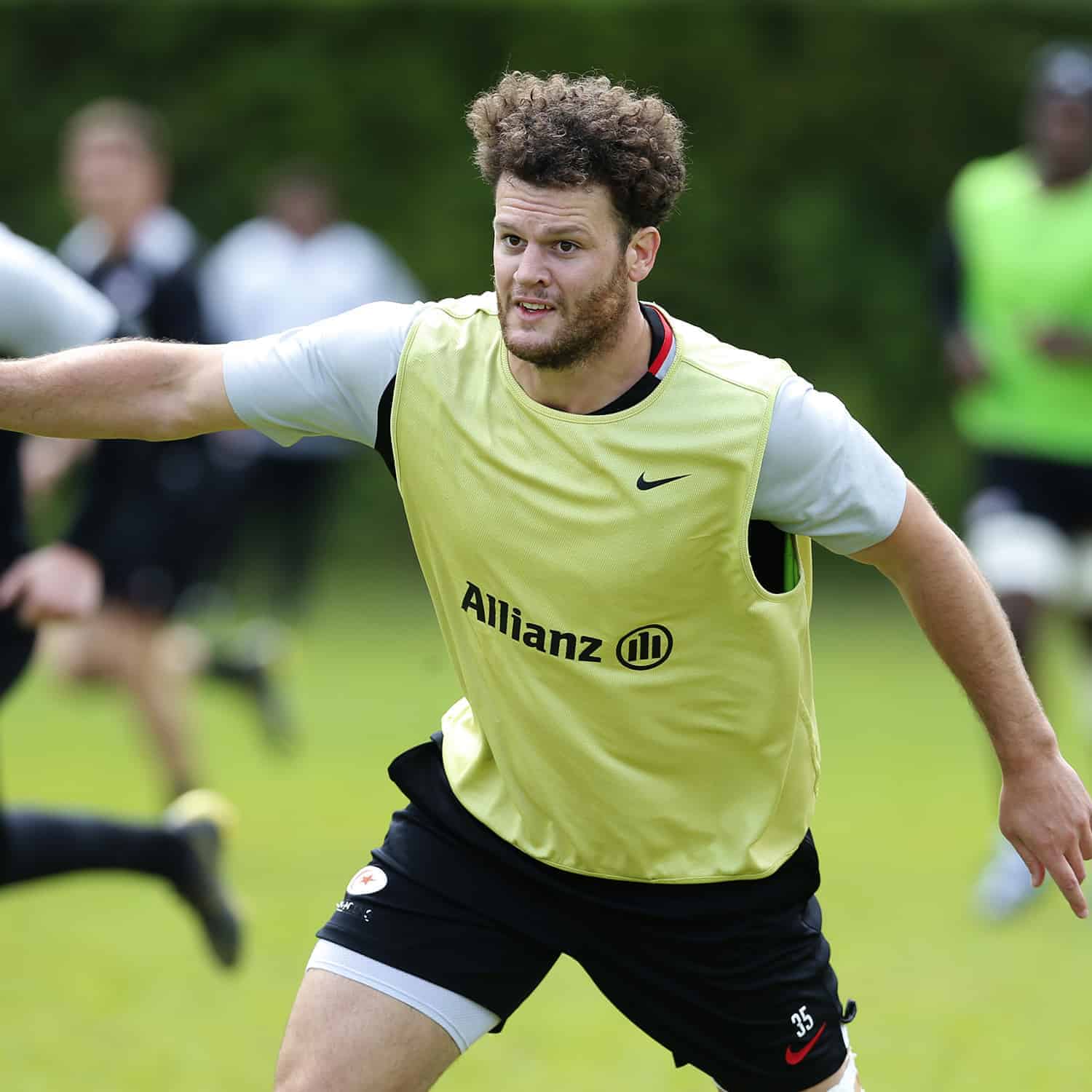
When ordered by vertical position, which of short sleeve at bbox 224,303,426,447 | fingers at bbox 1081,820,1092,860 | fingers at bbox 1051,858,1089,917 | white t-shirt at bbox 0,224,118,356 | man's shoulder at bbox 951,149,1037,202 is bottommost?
fingers at bbox 1051,858,1089,917

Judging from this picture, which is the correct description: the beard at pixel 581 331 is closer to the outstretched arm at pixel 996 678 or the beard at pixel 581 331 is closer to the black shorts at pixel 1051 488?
the outstretched arm at pixel 996 678

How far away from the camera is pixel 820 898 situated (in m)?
6.36

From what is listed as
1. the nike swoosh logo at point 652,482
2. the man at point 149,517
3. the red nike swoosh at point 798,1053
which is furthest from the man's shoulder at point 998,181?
the red nike swoosh at point 798,1053

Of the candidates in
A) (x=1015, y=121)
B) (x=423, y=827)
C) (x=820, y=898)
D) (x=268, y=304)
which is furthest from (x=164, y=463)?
(x=1015, y=121)

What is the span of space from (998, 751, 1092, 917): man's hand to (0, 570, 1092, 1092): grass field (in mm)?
1649

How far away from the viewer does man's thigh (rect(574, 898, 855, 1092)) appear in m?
3.33

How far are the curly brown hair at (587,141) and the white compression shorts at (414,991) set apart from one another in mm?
1283

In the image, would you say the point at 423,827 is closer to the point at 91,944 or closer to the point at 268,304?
the point at 91,944

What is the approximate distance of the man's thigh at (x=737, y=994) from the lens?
10.9 ft

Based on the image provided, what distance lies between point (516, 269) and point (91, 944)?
346 centimetres

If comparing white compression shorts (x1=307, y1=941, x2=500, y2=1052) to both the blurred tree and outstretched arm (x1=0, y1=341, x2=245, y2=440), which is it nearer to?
outstretched arm (x1=0, y1=341, x2=245, y2=440)

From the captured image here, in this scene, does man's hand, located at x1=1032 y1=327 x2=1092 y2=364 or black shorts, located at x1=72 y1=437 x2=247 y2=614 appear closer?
black shorts, located at x1=72 y1=437 x2=247 y2=614

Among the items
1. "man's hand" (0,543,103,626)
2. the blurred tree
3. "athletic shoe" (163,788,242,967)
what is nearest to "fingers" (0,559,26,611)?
"man's hand" (0,543,103,626)

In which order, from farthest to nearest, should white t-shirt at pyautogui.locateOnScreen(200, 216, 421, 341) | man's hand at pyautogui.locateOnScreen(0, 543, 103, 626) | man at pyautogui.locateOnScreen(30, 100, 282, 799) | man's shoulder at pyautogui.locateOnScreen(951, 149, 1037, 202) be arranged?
1. white t-shirt at pyautogui.locateOnScreen(200, 216, 421, 341)
2. man's shoulder at pyautogui.locateOnScreen(951, 149, 1037, 202)
3. man at pyautogui.locateOnScreen(30, 100, 282, 799)
4. man's hand at pyautogui.locateOnScreen(0, 543, 103, 626)
